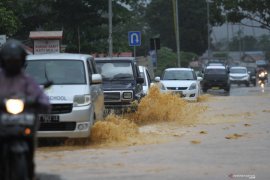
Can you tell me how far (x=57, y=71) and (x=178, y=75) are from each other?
17704 millimetres

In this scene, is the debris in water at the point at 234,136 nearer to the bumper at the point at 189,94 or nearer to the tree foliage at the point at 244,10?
the bumper at the point at 189,94

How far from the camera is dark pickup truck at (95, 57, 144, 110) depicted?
18125 millimetres

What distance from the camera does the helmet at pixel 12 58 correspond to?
6871mm

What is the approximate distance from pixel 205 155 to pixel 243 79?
4805 centimetres

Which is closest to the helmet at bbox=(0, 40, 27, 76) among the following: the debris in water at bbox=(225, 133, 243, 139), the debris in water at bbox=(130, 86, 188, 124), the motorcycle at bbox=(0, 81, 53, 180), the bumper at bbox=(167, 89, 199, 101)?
the motorcycle at bbox=(0, 81, 53, 180)

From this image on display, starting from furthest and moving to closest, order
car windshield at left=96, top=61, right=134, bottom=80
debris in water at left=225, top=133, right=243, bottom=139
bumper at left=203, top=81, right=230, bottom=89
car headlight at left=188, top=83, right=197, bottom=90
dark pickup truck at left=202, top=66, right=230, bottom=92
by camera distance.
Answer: dark pickup truck at left=202, top=66, right=230, bottom=92
bumper at left=203, top=81, right=230, bottom=89
car headlight at left=188, top=83, right=197, bottom=90
car windshield at left=96, top=61, right=134, bottom=80
debris in water at left=225, top=133, right=243, bottom=139

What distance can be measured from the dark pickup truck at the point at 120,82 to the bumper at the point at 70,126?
203 inches

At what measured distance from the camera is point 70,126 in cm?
1284

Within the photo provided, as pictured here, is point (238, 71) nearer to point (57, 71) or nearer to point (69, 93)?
point (57, 71)

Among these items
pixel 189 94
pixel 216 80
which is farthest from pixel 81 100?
pixel 216 80

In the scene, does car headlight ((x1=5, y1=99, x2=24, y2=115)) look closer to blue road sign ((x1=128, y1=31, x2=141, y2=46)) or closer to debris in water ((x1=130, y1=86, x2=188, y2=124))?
debris in water ((x1=130, y1=86, x2=188, y2=124))

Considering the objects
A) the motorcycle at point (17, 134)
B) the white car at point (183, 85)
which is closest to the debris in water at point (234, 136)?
the motorcycle at point (17, 134)

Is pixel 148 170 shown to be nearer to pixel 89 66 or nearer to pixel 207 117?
pixel 89 66

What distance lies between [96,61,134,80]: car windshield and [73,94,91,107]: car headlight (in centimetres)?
616
